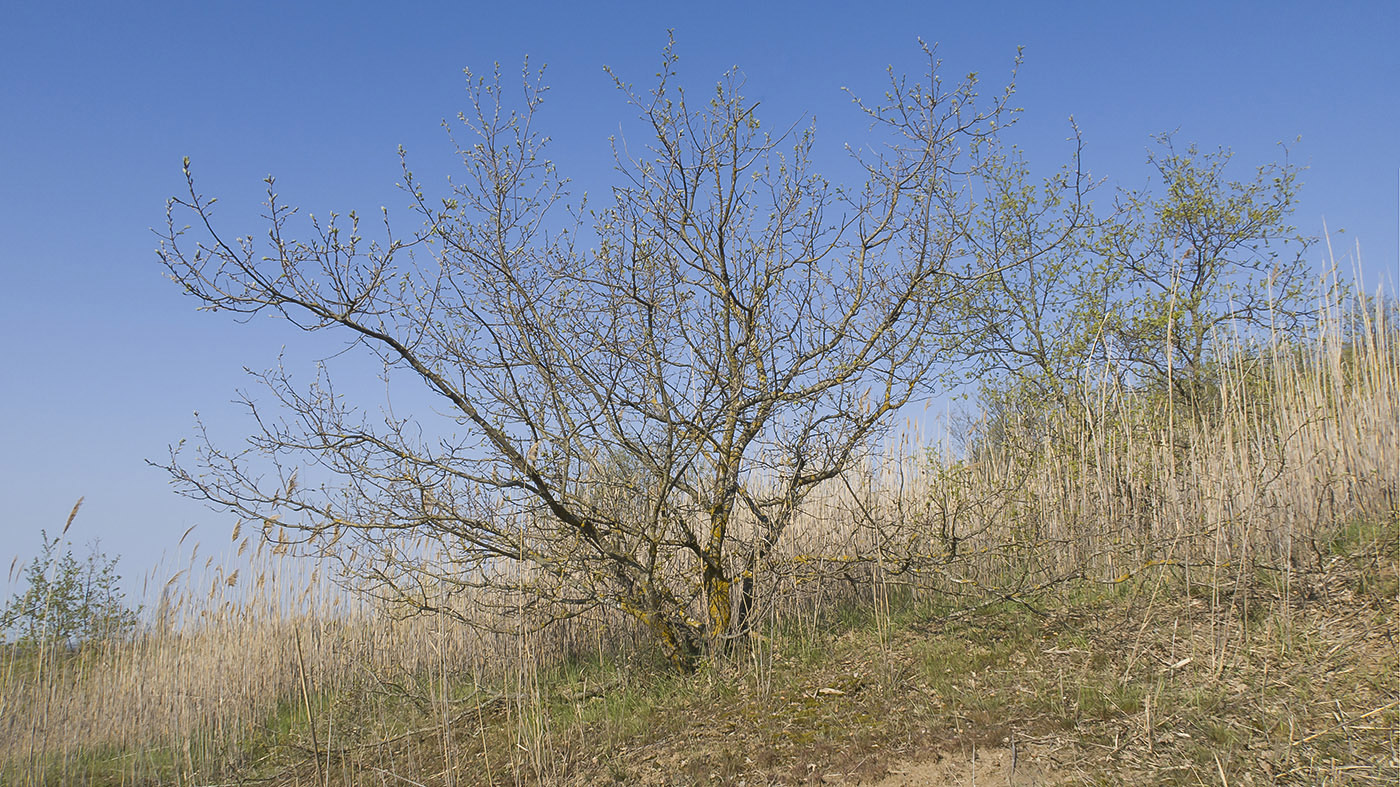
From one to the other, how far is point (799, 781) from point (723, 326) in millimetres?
2725

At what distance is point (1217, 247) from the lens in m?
12.8

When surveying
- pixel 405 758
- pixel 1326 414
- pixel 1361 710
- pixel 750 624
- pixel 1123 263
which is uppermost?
pixel 1123 263

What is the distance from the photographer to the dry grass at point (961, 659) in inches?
146

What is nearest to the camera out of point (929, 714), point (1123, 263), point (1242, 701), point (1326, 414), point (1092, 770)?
point (1092, 770)

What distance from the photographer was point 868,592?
256 inches

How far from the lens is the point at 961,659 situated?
188 inches

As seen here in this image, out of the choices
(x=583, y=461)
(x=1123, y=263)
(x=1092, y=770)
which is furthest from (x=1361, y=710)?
(x=1123, y=263)

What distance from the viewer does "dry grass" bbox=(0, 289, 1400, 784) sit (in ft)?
12.1

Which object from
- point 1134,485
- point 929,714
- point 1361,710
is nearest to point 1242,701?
point 1361,710

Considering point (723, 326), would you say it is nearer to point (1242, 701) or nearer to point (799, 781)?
point (799, 781)

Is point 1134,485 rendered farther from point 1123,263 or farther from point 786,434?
point 1123,263

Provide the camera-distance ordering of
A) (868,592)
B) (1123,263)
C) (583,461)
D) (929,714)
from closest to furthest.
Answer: (929,714) → (583,461) → (868,592) → (1123,263)

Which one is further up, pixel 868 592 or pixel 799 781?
pixel 868 592

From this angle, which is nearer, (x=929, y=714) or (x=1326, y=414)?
(x=929, y=714)
